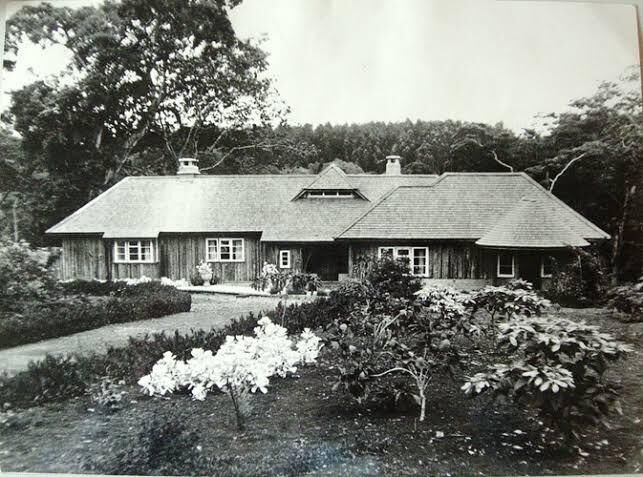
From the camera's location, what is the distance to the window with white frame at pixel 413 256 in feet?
11.5

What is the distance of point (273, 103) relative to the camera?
3158 mm

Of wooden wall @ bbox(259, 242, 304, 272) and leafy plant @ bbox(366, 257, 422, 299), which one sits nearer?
leafy plant @ bbox(366, 257, 422, 299)

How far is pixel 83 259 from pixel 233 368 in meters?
1.56

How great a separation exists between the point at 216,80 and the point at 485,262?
7.98ft

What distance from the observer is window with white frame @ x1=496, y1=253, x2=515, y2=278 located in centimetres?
338

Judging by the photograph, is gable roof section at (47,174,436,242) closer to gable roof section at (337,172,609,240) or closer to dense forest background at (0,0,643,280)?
gable roof section at (337,172,609,240)

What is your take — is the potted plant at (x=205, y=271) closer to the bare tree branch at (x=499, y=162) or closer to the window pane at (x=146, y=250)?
the window pane at (x=146, y=250)

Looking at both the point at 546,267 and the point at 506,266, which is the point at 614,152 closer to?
the point at 546,267

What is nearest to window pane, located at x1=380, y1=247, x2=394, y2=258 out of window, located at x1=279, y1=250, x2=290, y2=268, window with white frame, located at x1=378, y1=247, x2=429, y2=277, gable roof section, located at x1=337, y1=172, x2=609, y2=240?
window with white frame, located at x1=378, y1=247, x2=429, y2=277

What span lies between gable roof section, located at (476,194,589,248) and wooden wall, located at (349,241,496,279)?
4.8 inches

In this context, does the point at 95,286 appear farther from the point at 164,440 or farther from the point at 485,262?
the point at 485,262

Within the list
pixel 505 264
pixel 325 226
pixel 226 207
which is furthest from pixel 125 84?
pixel 505 264

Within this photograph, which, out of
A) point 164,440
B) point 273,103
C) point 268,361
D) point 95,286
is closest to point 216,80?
point 273,103

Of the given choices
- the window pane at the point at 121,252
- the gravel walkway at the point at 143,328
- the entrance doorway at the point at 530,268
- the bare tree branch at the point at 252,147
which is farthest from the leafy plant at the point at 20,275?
the entrance doorway at the point at 530,268
